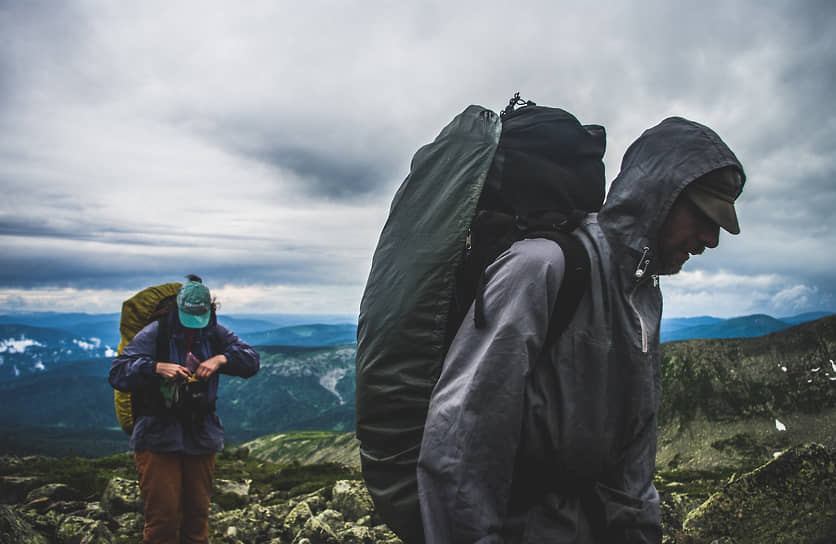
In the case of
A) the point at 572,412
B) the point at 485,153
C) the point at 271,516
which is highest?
the point at 485,153

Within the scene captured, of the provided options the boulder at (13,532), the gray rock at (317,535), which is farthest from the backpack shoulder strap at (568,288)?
the gray rock at (317,535)

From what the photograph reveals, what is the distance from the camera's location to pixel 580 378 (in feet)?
8.75

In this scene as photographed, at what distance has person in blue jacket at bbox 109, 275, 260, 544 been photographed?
23.9 ft

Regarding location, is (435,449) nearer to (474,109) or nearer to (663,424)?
(474,109)

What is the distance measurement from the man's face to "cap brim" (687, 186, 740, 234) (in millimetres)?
53

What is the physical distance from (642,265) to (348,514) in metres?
13.9

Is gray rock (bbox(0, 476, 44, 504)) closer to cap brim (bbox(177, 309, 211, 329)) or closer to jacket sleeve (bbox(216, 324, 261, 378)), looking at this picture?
jacket sleeve (bbox(216, 324, 261, 378))

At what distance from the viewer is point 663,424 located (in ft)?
316

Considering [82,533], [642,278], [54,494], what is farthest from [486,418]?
[54,494]

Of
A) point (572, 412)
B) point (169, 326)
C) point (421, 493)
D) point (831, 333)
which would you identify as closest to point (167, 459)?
point (169, 326)

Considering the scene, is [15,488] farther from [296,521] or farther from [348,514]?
[348,514]

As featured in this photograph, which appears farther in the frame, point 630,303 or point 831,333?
point 831,333

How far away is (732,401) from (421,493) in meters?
115

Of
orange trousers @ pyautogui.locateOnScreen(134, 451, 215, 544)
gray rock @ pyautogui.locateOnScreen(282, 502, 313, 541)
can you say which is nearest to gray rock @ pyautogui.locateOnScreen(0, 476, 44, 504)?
gray rock @ pyautogui.locateOnScreen(282, 502, 313, 541)
